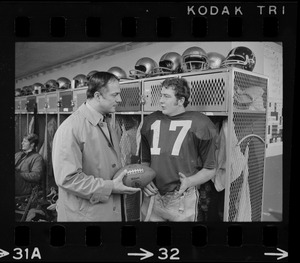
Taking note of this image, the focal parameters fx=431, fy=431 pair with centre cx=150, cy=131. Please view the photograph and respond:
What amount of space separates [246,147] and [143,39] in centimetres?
93

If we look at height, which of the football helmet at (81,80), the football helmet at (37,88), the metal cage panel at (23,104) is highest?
the football helmet at (81,80)

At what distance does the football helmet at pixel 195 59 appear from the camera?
2639 millimetres

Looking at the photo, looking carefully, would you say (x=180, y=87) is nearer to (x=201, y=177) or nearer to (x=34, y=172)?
(x=201, y=177)

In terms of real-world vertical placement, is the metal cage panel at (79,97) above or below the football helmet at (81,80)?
below

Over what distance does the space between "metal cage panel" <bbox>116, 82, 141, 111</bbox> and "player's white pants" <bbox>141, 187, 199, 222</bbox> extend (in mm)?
566

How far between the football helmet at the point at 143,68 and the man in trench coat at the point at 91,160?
0.47ft

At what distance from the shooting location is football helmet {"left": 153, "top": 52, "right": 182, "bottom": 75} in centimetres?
267

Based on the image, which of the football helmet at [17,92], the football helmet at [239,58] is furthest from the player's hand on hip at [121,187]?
the football helmet at [239,58]

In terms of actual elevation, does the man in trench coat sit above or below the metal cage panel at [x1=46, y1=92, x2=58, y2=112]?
below

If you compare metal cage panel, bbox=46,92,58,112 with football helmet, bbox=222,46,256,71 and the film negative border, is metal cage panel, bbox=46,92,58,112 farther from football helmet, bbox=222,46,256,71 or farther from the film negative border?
football helmet, bbox=222,46,256,71

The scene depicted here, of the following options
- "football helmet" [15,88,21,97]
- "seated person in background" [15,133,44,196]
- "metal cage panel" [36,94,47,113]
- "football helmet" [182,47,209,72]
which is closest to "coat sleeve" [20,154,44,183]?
"seated person in background" [15,133,44,196]

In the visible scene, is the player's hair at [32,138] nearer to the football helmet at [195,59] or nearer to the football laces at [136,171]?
the football laces at [136,171]

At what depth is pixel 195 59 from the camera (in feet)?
8.67

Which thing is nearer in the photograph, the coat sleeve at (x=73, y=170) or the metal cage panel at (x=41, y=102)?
the coat sleeve at (x=73, y=170)
